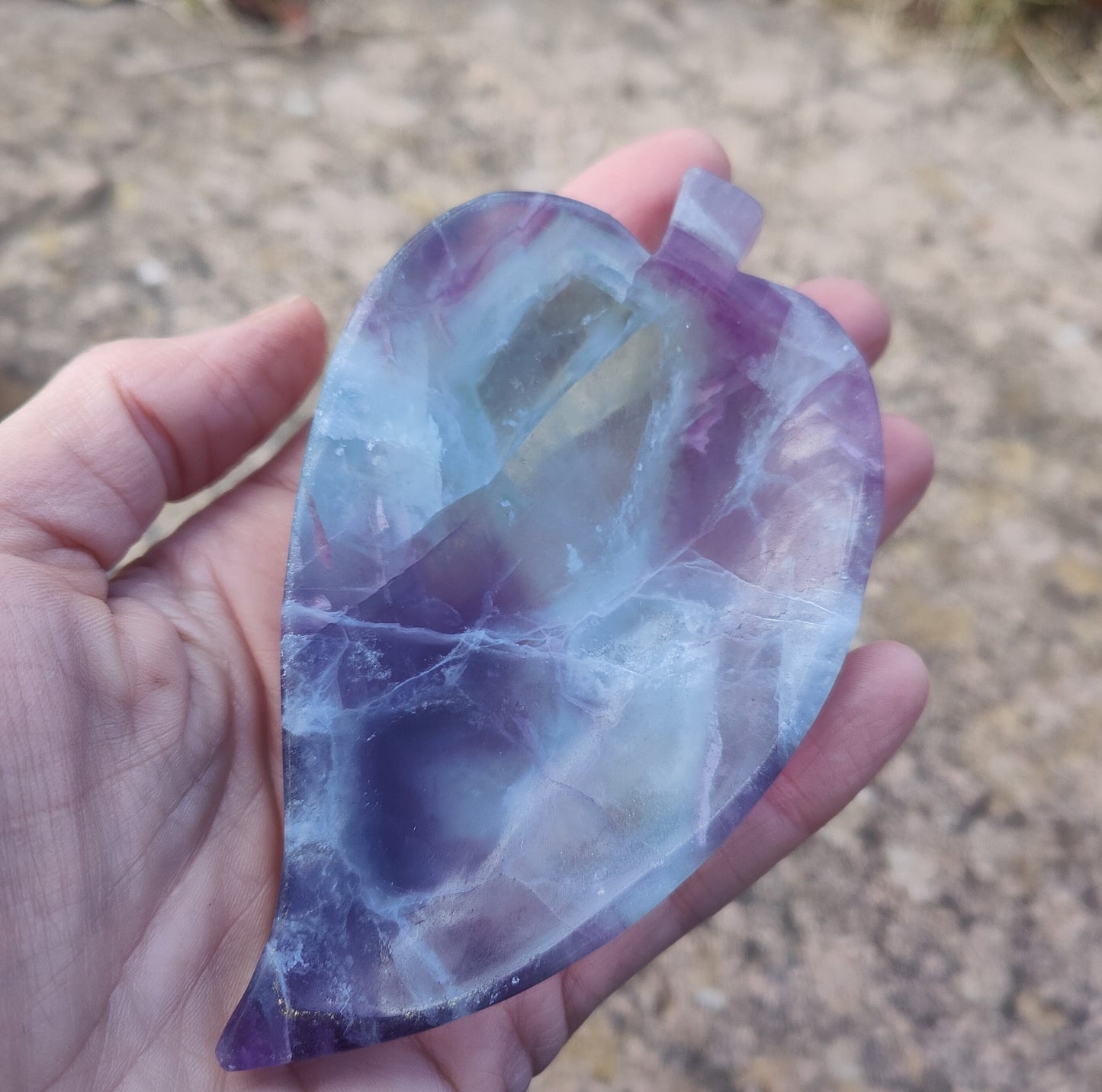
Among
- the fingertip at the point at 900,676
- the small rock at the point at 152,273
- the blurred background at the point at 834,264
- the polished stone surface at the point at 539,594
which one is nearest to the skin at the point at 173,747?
the fingertip at the point at 900,676

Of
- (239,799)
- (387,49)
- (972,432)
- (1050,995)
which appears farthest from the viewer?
(387,49)

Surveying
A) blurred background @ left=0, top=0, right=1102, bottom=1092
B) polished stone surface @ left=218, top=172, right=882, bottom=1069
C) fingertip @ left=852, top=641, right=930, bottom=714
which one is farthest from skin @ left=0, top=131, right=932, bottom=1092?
blurred background @ left=0, top=0, right=1102, bottom=1092

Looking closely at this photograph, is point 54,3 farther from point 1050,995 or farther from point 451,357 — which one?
point 1050,995

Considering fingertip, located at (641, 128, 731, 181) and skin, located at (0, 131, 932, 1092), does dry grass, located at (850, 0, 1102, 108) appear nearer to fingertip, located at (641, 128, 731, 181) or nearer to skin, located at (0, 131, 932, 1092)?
fingertip, located at (641, 128, 731, 181)

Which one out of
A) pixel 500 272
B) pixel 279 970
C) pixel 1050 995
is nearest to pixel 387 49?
pixel 500 272

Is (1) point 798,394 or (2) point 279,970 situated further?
(1) point 798,394

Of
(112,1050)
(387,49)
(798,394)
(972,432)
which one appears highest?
(798,394)

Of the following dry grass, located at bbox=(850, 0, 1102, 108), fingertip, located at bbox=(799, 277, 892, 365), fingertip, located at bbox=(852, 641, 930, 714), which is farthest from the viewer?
dry grass, located at bbox=(850, 0, 1102, 108)
